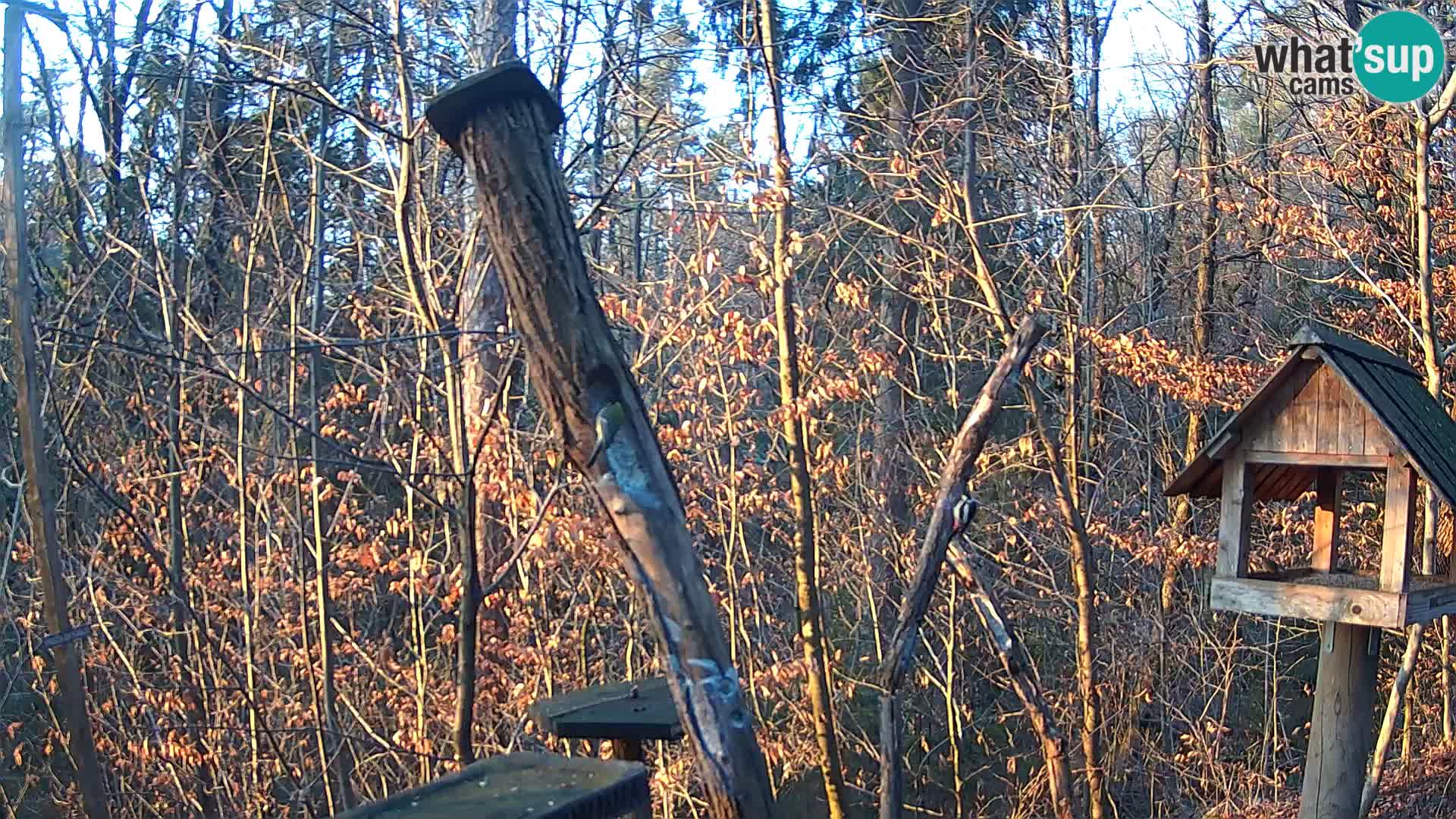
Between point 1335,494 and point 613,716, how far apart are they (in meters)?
3.20

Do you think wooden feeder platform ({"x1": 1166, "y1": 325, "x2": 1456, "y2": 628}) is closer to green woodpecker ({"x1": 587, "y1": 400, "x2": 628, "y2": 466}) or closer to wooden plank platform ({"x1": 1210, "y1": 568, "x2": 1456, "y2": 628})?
wooden plank platform ({"x1": 1210, "y1": 568, "x2": 1456, "y2": 628})

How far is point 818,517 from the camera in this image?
8.93 metres

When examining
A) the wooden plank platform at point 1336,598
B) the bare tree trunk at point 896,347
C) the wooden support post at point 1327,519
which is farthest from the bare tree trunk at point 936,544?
the bare tree trunk at point 896,347

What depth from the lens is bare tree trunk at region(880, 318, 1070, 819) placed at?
169 inches

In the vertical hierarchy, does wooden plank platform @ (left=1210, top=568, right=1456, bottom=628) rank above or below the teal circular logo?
below

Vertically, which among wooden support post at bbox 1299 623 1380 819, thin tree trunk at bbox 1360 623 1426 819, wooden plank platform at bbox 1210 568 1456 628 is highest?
wooden plank platform at bbox 1210 568 1456 628

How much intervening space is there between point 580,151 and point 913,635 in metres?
2.37

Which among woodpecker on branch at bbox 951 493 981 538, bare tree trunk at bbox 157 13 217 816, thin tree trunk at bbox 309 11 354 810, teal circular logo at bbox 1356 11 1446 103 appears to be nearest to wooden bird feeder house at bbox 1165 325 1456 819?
woodpecker on branch at bbox 951 493 981 538

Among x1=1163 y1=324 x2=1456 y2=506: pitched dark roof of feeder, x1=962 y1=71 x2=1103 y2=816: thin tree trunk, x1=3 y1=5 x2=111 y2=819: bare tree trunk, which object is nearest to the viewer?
x1=1163 y1=324 x2=1456 y2=506: pitched dark roof of feeder

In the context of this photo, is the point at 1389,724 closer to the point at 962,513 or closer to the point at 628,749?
the point at 962,513

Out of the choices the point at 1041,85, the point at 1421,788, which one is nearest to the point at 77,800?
the point at 1041,85

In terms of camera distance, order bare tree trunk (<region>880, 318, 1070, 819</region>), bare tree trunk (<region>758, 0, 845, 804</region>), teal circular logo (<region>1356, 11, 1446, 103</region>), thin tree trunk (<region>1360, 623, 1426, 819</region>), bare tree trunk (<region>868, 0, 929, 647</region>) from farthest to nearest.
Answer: bare tree trunk (<region>868, 0, 929, 647</region>), teal circular logo (<region>1356, 11, 1446, 103</region>), thin tree trunk (<region>1360, 623, 1426, 819</region>), bare tree trunk (<region>758, 0, 845, 804</region>), bare tree trunk (<region>880, 318, 1070, 819</region>)

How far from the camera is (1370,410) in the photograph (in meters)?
4.01

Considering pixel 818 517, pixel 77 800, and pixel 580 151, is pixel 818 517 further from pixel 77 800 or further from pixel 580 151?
pixel 77 800
